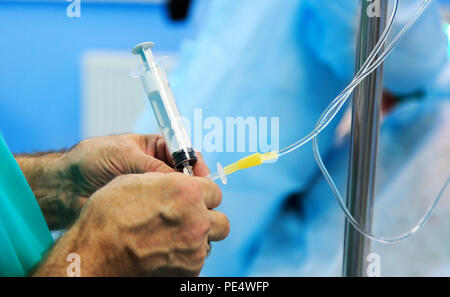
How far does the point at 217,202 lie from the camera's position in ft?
1.63

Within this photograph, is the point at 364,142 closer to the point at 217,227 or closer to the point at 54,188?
the point at 217,227

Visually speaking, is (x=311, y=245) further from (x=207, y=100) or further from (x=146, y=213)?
(x=146, y=213)

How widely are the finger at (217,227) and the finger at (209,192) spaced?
0.01m

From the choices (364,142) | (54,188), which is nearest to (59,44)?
(54,188)

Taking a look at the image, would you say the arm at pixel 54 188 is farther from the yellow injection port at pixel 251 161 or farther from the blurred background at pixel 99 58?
the blurred background at pixel 99 58

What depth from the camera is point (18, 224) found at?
555 mm

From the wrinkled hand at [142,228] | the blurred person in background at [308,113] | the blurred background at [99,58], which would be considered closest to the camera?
the wrinkled hand at [142,228]

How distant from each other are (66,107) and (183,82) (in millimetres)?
772

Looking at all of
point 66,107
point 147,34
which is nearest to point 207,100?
point 147,34

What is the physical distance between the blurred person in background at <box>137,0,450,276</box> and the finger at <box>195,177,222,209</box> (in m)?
0.33

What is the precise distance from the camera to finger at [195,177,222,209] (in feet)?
1.56

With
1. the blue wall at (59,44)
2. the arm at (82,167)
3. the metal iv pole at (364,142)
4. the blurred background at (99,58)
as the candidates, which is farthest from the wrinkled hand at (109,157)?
the blurred background at (99,58)

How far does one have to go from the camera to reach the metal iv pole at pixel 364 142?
0.53 metres
